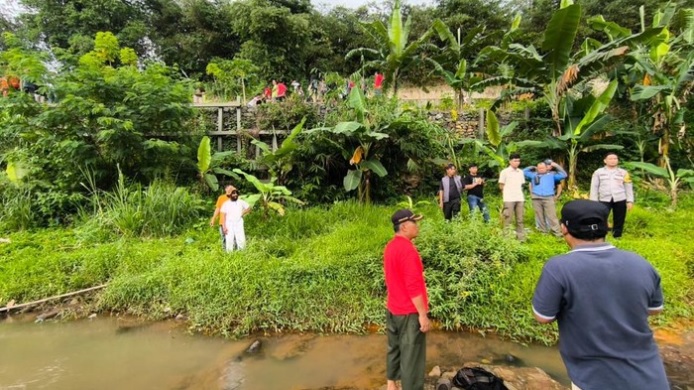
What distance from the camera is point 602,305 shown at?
1615mm

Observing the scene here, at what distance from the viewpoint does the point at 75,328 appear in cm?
506

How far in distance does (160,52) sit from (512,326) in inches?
848

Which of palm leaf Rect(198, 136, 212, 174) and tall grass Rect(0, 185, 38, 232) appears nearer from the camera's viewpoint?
tall grass Rect(0, 185, 38, 232)

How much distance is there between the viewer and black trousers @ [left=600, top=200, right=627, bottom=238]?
18.9 ft

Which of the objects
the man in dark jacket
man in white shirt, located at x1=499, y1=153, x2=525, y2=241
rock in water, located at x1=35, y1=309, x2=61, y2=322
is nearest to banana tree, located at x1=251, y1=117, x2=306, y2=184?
the man in dark jacket

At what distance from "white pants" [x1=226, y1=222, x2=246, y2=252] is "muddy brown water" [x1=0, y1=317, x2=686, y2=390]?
144 cm

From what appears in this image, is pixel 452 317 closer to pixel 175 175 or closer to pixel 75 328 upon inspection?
pixel 75 328

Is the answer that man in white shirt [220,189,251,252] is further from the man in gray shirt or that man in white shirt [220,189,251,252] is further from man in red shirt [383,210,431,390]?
the man in gray shirt

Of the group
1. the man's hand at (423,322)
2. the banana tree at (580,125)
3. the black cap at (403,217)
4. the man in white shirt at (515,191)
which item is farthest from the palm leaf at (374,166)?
the man's hand at (423,322)

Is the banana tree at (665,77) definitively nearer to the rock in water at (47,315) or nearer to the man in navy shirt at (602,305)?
the man in navy shirt at (602,305)

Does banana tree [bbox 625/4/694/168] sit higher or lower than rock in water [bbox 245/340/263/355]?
higher

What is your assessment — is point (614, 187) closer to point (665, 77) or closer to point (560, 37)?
point (560, 37)

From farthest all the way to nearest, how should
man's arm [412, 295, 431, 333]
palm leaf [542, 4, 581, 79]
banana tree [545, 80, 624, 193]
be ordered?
banana tree [545, 80, 624, 193] < palm leaf [542, 4, 581, 79] < man's arm [412, 295, 431, 333]

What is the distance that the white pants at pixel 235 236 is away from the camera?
6031 mm
